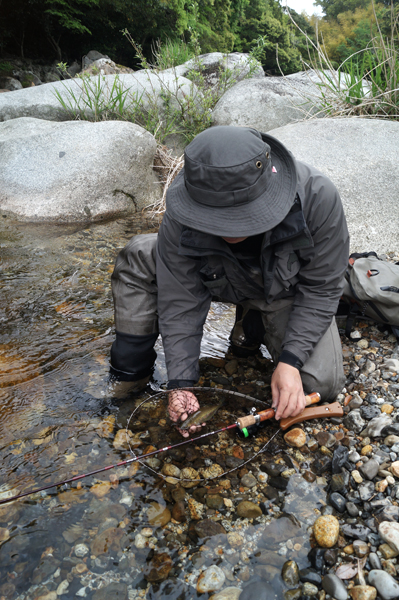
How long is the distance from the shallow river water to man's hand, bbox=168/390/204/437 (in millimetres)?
227

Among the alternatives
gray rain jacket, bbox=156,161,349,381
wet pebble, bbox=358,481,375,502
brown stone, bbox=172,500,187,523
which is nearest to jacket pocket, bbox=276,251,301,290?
gray rain jacket, bbox=156,161,349,381

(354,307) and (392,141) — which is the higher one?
(392,141)

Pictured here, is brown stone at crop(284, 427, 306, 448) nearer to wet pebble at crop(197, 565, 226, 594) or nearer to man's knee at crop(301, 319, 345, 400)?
man's knee at crop(301, 319, 345, 400)

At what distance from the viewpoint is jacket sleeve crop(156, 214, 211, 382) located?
8.97 feet

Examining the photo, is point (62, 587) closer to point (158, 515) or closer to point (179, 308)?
point (158, 515)

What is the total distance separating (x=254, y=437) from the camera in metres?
2.80

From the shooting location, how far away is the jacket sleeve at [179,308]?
2734mm

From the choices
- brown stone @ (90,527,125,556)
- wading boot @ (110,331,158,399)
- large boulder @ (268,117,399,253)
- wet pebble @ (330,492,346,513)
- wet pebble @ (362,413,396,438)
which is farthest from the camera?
large boulder @ (268,117,399,253)

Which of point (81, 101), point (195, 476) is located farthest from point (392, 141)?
point (81, 101)

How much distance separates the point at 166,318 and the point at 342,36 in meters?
31.0

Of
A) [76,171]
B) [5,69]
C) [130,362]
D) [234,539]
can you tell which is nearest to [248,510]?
[234,539]

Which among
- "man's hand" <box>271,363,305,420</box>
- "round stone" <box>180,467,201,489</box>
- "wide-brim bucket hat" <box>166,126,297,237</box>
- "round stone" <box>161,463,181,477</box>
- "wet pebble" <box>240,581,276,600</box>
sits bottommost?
"round stone" <box>161,463,181,477</box>

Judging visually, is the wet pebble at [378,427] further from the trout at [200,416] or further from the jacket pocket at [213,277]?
the jacket pocket at [213,277]

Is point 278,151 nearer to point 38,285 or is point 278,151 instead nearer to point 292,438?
point 292,438
